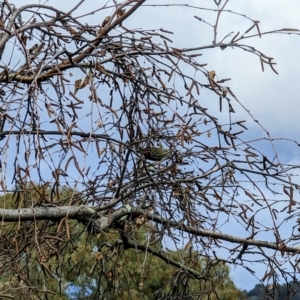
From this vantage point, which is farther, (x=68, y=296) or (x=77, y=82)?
(x=68, y=296)

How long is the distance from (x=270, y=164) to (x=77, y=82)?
118cm

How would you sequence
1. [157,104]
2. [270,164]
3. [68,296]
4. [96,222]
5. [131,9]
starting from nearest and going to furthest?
1. [131,9]
2. [270,164]
3. [157,104]
4. [96,222]
5. [68,296]

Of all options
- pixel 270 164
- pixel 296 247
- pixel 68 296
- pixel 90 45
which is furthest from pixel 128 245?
pixel 68 296

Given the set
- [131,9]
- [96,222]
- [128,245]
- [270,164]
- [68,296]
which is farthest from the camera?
[68,296]

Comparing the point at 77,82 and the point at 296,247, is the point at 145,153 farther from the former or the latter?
the point at 296,247

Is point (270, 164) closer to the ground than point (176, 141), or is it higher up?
closer to the ground

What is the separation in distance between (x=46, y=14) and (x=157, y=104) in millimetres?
912

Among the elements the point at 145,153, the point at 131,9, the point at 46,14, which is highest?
the point at 46,14

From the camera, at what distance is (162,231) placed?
4.45 metres

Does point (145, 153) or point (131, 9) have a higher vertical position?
point (131, 9)

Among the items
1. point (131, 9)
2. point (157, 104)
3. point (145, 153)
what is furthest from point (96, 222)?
point (131, 9)

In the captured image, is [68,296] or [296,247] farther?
[68,296]

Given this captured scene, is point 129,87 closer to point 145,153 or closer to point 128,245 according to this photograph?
point 145,153

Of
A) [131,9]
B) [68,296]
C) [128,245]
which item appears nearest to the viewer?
[131,9]
